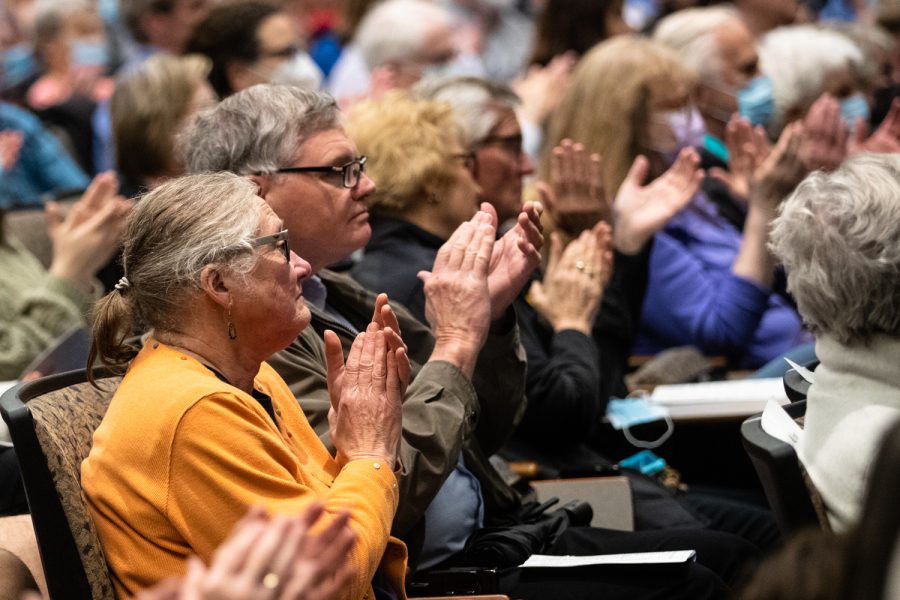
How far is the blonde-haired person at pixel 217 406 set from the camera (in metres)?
2.15

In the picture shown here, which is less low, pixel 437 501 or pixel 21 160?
pixel 437 501

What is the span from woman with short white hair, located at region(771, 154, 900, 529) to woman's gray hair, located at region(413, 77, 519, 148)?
178 cm

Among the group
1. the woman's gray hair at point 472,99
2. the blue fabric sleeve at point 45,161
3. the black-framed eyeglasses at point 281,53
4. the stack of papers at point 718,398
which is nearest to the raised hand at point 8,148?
the blue fabric sleeve at point 45,161

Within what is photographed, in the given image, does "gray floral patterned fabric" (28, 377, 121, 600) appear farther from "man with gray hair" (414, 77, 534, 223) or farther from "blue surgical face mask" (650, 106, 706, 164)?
"blue surgical face mask" (650, 106, 706, 164)

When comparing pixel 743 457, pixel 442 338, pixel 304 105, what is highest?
pixel 304 105

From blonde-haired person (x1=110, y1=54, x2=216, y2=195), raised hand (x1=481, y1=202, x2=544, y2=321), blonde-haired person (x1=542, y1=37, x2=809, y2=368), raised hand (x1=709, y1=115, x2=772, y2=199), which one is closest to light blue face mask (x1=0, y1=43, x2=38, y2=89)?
blonde-haired person (x1=110, y1=54, x2=216, y2=195)

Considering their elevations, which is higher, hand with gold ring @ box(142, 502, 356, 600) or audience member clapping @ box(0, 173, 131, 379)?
hand with gold ring @ box(142, 502, 356, 600)

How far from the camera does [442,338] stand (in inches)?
114

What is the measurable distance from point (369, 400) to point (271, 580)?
0.92 meters

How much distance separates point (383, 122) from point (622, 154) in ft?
4.46

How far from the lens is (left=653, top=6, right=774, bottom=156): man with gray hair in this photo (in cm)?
561

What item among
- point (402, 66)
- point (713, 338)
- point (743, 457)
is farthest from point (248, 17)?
point (743, 457)

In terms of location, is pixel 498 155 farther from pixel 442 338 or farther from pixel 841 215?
pixel 841 215

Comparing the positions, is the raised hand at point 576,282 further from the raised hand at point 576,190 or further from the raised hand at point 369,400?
the raised hand at point 369,400
